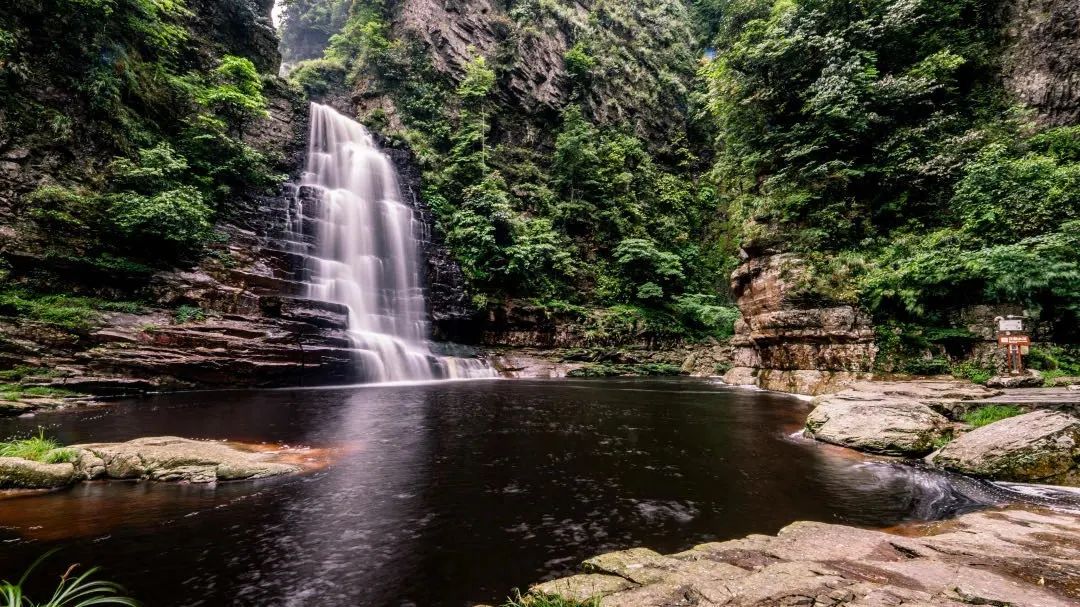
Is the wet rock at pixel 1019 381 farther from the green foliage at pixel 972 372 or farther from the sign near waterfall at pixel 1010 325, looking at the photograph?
the green foliage at pixel 972 372

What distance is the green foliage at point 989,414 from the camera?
7290 mm

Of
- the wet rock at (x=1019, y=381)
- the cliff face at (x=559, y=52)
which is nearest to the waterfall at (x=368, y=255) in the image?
the cliff face at (x=559, y=52)

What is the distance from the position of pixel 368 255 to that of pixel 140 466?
693 inches

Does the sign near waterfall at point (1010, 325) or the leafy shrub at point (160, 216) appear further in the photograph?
the leafy shrub at point (160, 216)

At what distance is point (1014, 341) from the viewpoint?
9.73 m

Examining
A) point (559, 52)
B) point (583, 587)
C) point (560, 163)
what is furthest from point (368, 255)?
point (559, 52)

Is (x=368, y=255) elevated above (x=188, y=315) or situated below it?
above

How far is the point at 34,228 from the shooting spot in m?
13.1

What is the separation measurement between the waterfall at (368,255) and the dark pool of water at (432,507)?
9820 millimetres

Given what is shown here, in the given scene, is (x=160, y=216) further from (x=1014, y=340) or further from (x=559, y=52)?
(x=559, y=52)

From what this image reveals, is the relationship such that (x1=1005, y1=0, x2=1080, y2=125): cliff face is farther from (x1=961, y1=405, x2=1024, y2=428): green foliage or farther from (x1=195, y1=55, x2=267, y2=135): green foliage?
(x1=195, y1=55, x2=267, y2=135): green foliage

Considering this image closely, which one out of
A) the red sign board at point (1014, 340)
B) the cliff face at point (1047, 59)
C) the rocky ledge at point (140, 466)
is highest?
the cliff face at point (1047, 59)

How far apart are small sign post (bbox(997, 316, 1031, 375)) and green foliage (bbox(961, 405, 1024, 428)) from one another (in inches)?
132

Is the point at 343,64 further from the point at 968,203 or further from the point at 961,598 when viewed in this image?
the point at 961,598
